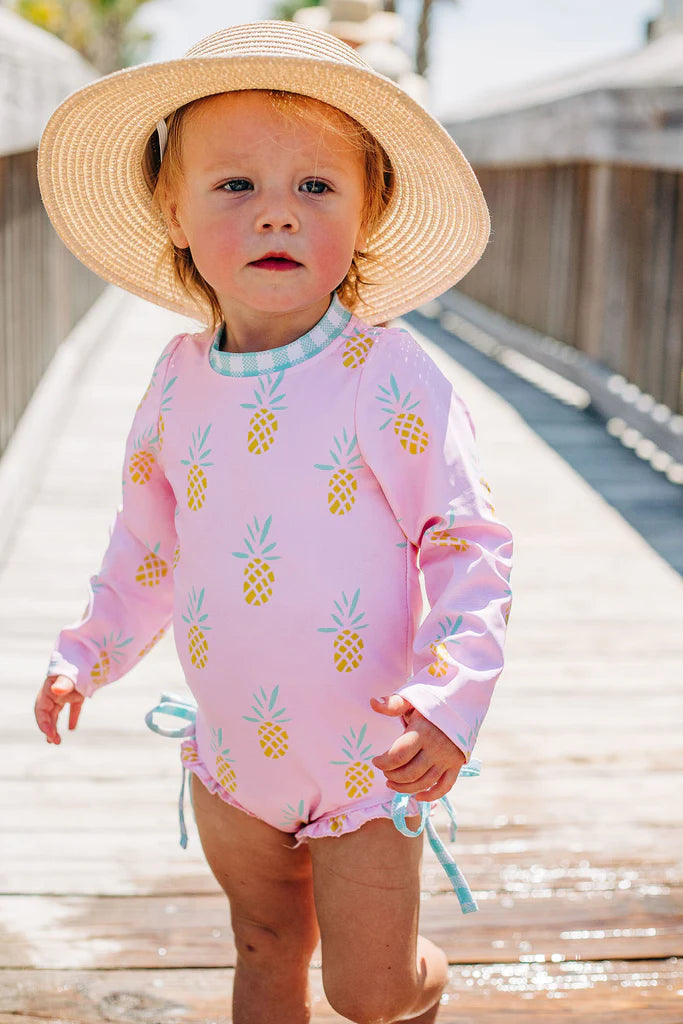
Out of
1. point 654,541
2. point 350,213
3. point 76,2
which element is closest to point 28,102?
point 654,541

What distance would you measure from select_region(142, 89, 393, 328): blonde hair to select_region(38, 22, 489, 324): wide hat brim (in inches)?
0.6

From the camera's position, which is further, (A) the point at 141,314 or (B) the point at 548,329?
(A) the point at 141,314

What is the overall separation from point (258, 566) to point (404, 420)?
28 centimetres

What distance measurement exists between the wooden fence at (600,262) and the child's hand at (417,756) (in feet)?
16.8

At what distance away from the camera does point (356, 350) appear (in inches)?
71.1

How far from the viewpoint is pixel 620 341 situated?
7.71m

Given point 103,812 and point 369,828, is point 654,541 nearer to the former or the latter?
point 103,812

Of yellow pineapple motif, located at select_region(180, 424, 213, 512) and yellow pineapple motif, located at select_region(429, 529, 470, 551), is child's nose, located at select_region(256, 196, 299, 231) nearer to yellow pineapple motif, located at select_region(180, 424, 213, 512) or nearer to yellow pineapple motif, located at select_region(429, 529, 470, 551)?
yellow pineapple motif, located at select_region(180, 424, 213, 512)

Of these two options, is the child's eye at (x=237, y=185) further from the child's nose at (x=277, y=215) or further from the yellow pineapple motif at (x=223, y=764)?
the yellow pineapple motif at (x=223, y=764)

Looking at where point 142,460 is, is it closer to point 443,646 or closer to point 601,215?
point 443,646

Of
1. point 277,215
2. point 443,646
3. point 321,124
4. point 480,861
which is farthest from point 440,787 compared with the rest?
point 480,861

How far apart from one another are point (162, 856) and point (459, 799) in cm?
70

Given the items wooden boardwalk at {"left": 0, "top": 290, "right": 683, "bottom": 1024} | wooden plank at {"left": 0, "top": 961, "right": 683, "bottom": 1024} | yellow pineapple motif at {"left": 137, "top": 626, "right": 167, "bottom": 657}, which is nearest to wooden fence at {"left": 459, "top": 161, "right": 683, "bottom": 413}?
wooden boardwalk at {"left": 0, "top": 290, "right": 683, "bottom": 1024}

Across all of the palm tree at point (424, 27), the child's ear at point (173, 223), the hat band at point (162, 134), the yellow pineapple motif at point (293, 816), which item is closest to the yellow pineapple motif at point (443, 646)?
the yellow pineapple motif at point (293, 816)
